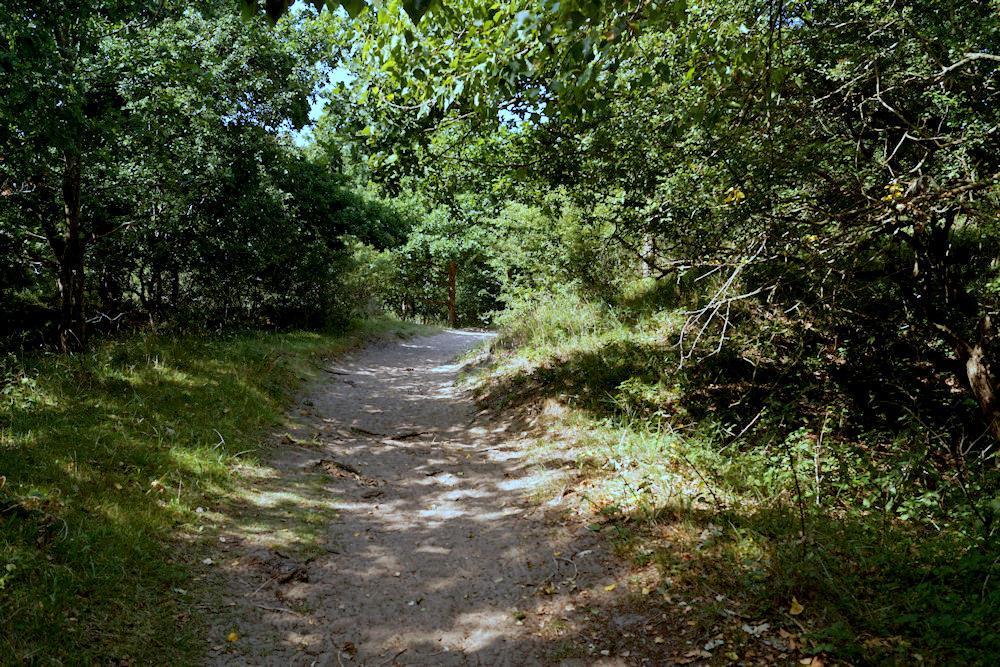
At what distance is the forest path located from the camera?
3.42 meters

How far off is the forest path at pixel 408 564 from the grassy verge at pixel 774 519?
0.51 metres

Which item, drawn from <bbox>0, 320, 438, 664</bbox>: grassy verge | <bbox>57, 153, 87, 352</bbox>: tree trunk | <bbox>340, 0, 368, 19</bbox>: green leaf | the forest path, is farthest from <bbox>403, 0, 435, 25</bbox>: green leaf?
<bbox>57, 153, 87, 352</bbox>: tree trunk

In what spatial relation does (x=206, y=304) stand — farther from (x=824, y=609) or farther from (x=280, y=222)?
(x=824, y=609)

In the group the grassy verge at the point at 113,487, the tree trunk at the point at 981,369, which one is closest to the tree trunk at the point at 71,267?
the grassy verge at the point at 113,487

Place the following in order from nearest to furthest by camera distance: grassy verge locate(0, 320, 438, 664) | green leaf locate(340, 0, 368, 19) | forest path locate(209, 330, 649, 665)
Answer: green leaf locate(340, 0, 368, 19) → grassy verge locate(0, 320, 438, 664) → forest path locate(209, 330, 649, 665)

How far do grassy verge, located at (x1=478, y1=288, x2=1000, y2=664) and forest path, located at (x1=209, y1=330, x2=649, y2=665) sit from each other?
51 cm

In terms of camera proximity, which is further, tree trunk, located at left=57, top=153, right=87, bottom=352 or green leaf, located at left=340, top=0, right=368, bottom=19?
tree trunk, located at left=57, top=153, right=87, bottom=352

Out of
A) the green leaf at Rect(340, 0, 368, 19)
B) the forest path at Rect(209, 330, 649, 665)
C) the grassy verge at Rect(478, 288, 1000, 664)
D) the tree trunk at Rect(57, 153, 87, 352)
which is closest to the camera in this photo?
the green leaf at Rect(340, 0, 368, 19)

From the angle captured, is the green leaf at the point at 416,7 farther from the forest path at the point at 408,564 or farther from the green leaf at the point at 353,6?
the forest path at the point at 408,564

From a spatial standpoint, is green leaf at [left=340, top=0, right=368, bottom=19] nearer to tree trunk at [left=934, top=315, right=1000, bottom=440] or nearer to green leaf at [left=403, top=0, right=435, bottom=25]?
green leaf at [left=403, top=0, right=435, bottom=25]

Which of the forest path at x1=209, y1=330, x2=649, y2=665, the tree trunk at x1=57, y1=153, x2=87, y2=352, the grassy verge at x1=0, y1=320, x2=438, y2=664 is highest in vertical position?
the tree trunk at x1=57, y1=153, x2=87, y2=352

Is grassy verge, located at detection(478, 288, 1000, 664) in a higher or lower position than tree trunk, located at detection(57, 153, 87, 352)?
lower

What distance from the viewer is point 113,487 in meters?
4.54

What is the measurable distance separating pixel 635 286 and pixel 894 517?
7041 millimetres
